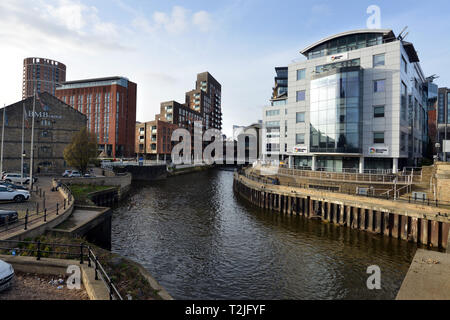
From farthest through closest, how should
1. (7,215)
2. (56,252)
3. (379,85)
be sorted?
(379,85) < (7,215) < (56,252)

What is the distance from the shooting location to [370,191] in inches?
1296

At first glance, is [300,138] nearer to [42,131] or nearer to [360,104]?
[360,104]

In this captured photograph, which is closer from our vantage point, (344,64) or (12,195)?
(12,195)

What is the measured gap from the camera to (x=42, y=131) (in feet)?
176

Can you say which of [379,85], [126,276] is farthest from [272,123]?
[126,276]

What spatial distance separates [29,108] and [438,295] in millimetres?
65428

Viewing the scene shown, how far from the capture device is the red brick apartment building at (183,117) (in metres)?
109

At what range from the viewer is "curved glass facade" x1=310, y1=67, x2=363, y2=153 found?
4112cm

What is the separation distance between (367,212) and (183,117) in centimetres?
11737

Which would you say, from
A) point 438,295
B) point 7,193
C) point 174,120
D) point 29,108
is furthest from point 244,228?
point 174,120

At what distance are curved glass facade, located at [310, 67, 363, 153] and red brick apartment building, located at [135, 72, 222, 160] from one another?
232 ft

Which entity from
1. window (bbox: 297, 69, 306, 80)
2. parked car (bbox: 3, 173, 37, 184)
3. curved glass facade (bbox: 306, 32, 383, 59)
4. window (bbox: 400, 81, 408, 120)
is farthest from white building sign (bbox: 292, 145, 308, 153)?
parked car (bbox: 3, 173, 37, 184)

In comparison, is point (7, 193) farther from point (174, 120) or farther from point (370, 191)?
point (174, 120)

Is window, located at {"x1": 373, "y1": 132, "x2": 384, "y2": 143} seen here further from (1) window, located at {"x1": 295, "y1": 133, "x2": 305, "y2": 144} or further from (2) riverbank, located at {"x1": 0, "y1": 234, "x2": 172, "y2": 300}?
(2) riverbank, located at {"x1": 0, "y1": 234, "x2": 172, "y2": 300}
